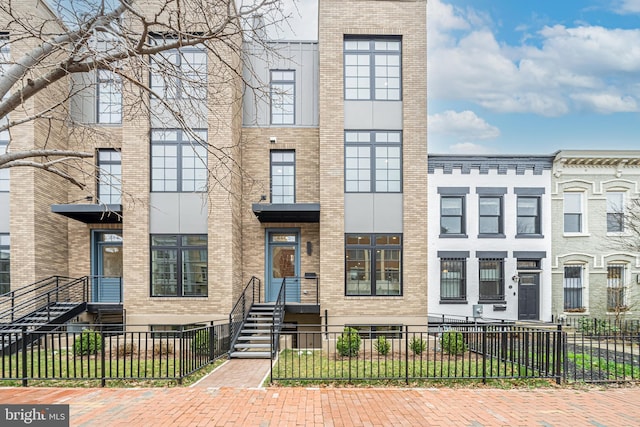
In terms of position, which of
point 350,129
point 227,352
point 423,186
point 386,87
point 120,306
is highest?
point 386,87

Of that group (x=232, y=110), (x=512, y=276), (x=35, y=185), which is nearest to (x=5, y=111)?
(x=232, y=110)

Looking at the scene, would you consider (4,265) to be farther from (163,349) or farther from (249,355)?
(249,355)

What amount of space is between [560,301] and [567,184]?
5389 mm

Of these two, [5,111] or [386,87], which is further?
[386,87]

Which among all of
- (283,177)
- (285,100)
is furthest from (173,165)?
(285,100)

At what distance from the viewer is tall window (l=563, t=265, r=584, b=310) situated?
16141 millimetres

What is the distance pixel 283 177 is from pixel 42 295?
9110 mm

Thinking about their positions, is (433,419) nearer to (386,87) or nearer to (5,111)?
(5,111)

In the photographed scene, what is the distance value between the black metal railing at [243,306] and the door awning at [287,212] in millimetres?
2310

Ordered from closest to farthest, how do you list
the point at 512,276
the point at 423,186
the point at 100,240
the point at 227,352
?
the point at 227,352, the point at 423,186, the point at 100,240, the point at 512,276

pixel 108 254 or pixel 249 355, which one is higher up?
pixel 108 254

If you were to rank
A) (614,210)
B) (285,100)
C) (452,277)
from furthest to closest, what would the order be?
1. (614,210)
2. (452,277)
3. (285,100)

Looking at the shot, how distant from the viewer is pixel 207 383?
7.43 metres

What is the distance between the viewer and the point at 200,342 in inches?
330
